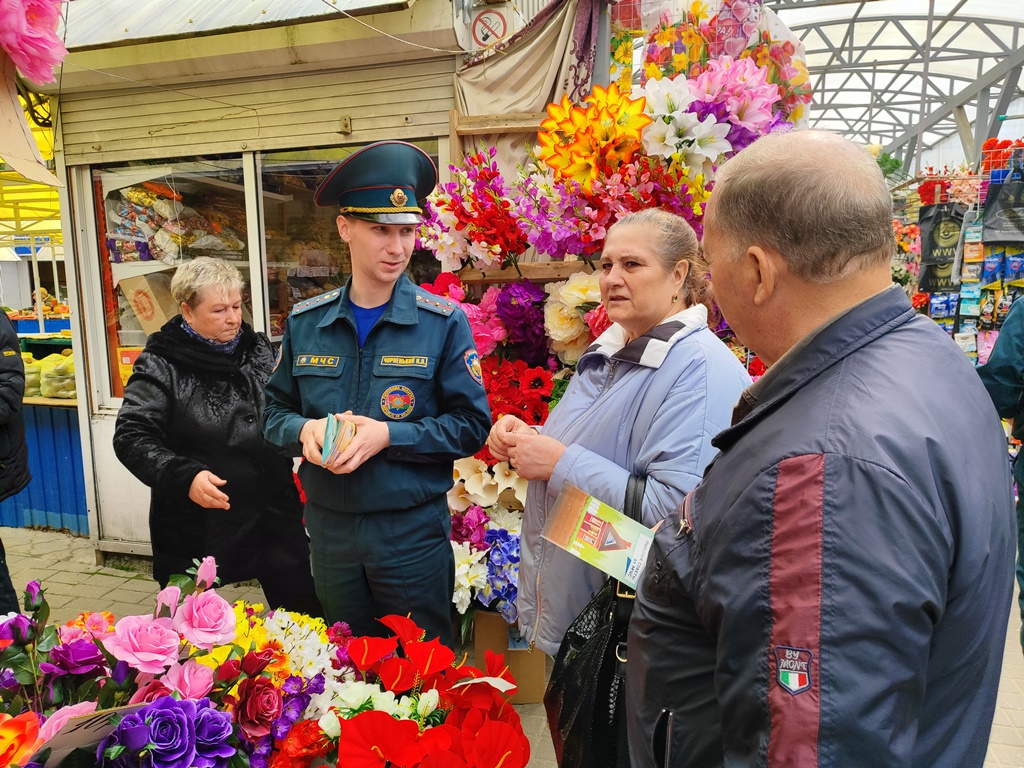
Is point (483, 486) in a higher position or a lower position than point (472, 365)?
lower

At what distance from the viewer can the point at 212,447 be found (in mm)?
3016

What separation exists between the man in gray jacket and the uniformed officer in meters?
1.30

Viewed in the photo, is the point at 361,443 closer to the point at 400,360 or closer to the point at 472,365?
the point at 400,360

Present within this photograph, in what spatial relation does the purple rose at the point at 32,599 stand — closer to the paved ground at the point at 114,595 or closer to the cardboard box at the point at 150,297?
the paved ground at the point at 114,595

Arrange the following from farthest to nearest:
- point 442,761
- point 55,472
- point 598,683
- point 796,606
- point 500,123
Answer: point 55,472 → point 500,123 → point 598,683 → point 442,761 → point 796,606

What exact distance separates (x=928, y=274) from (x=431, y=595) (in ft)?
20.0

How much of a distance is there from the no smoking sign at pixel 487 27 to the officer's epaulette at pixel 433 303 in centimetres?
207

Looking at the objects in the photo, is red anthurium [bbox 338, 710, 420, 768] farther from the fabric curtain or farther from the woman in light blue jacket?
the fabric curtain

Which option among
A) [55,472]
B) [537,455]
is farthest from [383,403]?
[55,472]

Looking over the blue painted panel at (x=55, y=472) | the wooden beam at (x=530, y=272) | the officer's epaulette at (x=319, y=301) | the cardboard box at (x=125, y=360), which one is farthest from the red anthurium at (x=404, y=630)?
the blue painted panel at (x=55, y=472)

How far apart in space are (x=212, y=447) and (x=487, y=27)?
2.65 metres

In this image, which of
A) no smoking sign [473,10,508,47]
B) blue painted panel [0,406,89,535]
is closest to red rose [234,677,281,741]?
no smoking sign [473,10,508,47]

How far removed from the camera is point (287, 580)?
3.21 m

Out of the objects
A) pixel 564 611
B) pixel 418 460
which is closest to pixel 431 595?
pixel 418 460
